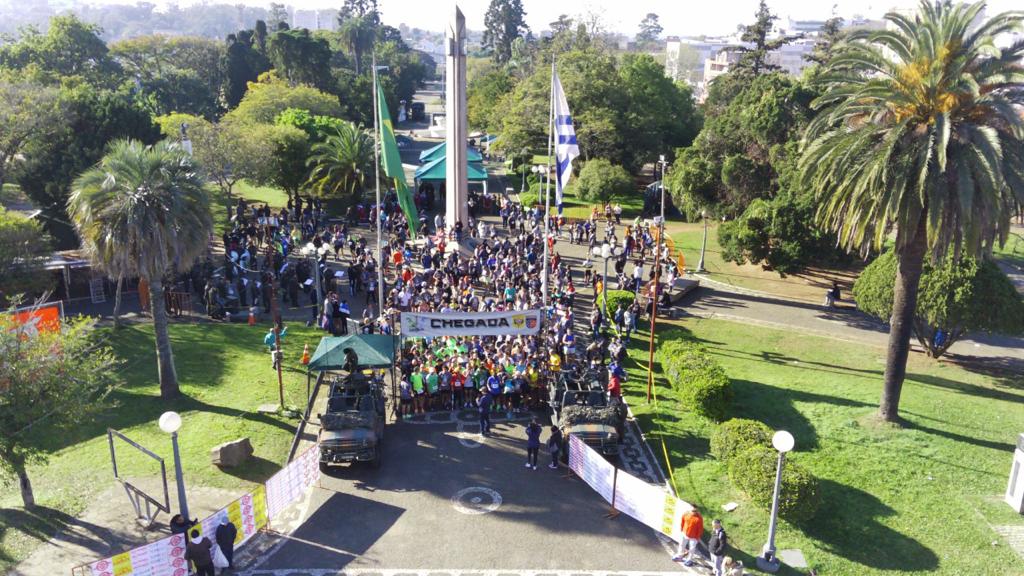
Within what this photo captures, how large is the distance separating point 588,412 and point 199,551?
31.3 feet

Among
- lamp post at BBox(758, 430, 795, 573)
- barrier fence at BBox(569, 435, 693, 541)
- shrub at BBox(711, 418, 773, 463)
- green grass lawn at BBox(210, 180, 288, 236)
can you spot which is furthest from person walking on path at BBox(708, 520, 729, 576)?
green grass lawn at BBox(210, 180, 288, 236)

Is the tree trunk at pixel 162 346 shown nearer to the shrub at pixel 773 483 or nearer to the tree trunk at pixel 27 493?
the tree trunk at pixel 27 493

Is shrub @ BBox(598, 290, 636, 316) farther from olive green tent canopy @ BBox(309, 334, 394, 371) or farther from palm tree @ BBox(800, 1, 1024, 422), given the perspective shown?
palm tree @ BBox(800, 1, 1024, 422)

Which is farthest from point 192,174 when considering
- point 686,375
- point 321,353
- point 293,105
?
point 293,105

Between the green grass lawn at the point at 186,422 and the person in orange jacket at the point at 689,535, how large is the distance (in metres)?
10.1

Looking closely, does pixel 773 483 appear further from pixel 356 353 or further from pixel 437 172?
pixel 437 172

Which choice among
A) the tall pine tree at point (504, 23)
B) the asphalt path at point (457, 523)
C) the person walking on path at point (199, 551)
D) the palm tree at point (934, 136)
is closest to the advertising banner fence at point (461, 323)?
the asphalt path at point (457, 523)

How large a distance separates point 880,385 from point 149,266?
2222 centimetres

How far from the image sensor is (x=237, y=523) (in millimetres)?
15273

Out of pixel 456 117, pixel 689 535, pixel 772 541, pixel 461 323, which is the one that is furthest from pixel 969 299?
pixel 456 117

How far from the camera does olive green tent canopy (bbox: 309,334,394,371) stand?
2147 cm

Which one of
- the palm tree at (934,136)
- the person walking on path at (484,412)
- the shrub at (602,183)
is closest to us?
the palm tree at (934,136)

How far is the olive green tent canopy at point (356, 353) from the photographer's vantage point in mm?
21469

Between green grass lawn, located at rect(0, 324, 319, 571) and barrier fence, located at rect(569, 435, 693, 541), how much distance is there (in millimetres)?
7710
